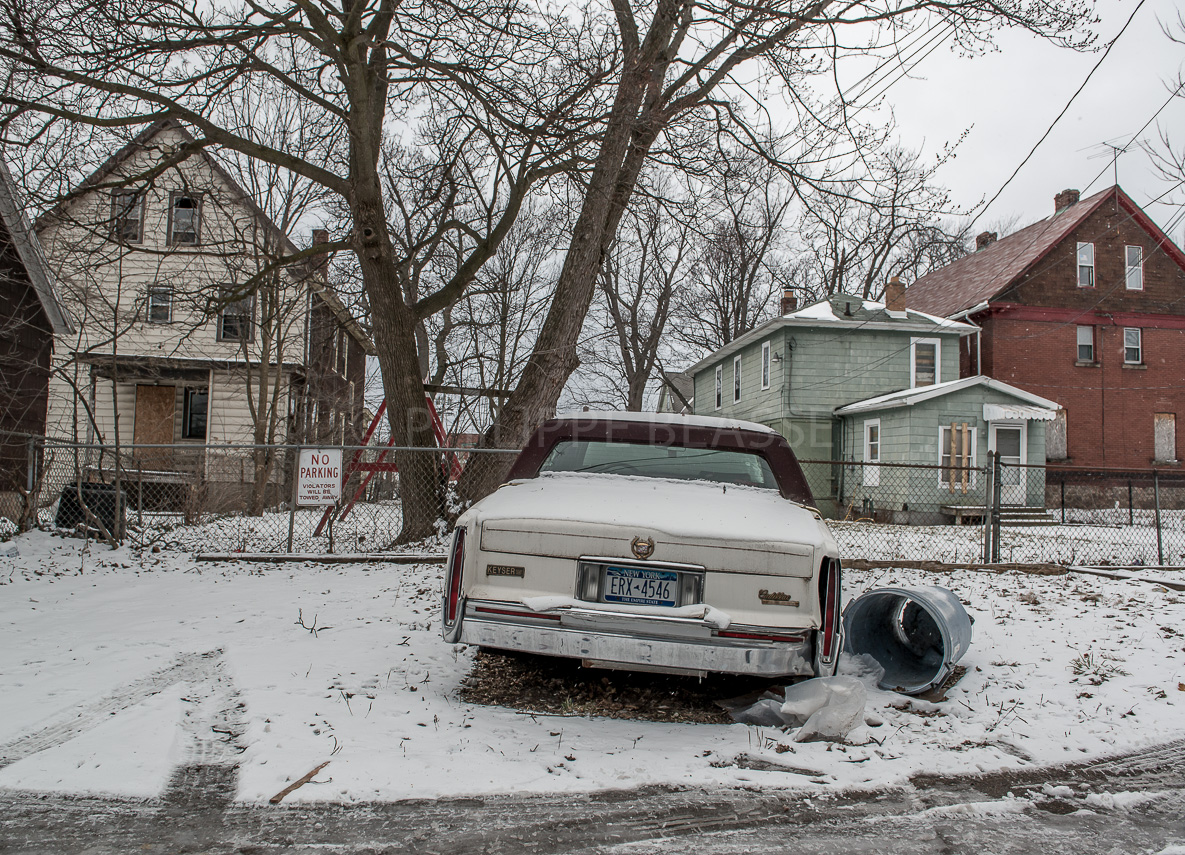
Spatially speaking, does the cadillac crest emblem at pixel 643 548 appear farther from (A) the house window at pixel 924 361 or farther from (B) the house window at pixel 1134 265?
(B) the house window at pixel 1134 265

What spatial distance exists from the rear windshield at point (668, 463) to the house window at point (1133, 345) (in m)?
24.5

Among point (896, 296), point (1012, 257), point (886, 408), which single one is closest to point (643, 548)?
point (886, 408)

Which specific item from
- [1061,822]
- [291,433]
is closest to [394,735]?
[1061,822]

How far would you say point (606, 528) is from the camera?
360 centimetres

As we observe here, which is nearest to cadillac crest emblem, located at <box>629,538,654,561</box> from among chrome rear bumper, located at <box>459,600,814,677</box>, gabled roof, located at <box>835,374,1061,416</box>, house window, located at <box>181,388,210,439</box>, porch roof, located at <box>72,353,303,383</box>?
chrome rear bumper, located at <box>459,600,814,677</box>

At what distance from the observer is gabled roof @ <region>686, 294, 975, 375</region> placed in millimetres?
21953

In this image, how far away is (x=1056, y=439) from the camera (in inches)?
901

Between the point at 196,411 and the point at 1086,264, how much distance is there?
2626 cm

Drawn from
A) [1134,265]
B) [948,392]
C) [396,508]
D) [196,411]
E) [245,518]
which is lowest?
[245,518]

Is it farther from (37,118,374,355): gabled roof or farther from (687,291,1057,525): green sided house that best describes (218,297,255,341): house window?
(687,291,1057,525): green sided house

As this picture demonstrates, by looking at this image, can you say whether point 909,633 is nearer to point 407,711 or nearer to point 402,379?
point 407,711

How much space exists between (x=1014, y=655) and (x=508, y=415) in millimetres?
6069

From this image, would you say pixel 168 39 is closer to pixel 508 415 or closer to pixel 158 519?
pixel 508 415

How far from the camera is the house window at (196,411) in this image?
67.7 feet
